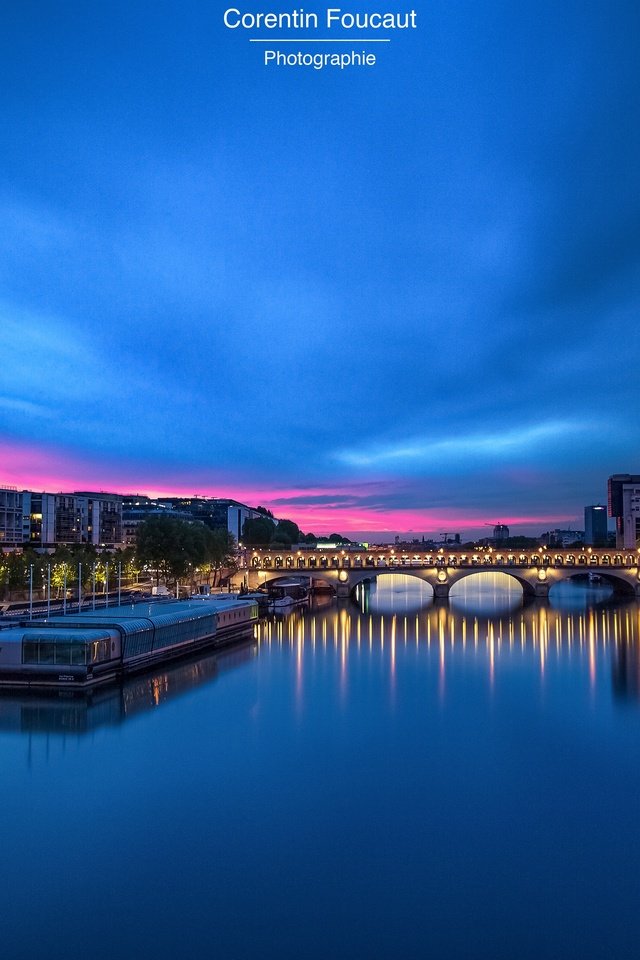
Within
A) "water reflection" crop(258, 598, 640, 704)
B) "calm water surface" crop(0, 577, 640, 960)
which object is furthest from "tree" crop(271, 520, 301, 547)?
"calm water surface" crop(0, 577, 640, 960)

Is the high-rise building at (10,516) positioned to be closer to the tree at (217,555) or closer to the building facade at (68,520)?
the building facade at (68,520)

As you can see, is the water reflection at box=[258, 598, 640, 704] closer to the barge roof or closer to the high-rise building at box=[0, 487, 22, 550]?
the barge roof

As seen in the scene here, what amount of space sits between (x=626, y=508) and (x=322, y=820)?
424 feet

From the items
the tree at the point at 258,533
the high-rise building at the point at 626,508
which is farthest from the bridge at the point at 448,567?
the high-rise building at the point at 626,508

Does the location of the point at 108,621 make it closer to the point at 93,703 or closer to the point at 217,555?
the point at 93,703

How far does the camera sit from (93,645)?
30031 mm

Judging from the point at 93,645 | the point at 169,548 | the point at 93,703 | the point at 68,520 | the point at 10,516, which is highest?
the point at 10,516

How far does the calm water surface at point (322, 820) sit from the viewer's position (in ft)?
40.7

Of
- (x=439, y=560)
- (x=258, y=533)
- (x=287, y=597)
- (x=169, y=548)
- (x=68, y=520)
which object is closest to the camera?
(x=169, y=548)

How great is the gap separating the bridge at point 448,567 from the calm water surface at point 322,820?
152 feet

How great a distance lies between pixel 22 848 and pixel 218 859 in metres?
4.27

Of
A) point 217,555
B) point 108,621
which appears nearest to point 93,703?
point 108,621

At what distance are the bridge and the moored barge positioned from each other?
39.3 metres

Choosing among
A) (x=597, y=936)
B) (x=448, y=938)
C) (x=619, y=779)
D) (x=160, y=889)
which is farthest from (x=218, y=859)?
(x=619, y=779)
